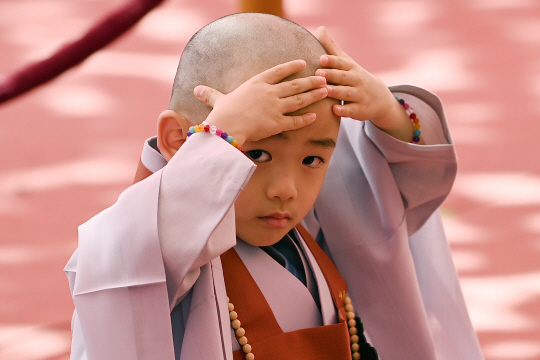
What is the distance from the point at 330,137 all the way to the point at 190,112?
0.19 m

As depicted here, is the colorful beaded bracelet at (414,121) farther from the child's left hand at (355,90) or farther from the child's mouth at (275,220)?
the child's mouth at (275,220)

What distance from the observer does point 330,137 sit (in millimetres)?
854

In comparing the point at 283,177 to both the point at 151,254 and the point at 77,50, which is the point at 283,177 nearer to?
A: the point at 151,254

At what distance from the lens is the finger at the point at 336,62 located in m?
0.84

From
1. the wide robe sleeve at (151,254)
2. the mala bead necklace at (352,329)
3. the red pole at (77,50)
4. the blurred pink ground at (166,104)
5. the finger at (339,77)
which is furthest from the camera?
the blurred pink ground at (166,104)

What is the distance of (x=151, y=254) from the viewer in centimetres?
73

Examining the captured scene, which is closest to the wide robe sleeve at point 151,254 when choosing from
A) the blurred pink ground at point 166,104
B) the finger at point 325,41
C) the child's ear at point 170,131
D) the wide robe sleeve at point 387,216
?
the child's ear at point 170,131

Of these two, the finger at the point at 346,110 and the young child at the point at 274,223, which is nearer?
the young child at the point at 274,223

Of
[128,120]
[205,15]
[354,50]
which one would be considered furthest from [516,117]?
[128,120]

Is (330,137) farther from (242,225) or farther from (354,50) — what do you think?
(354,50)

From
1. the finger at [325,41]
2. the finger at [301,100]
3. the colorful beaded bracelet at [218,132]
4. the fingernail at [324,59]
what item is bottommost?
the colorful beaded bracelet at [218,132]

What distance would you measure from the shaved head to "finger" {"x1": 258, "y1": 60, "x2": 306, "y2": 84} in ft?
0.09

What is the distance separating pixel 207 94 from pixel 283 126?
0.35 feet

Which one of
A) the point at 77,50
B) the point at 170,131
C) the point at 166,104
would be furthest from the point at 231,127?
the point at 166,104
